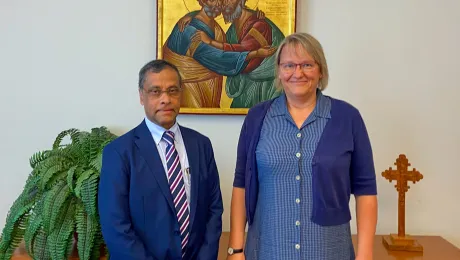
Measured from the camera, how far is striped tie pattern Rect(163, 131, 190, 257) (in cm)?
154

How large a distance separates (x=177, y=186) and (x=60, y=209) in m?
0.58

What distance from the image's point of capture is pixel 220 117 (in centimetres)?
231

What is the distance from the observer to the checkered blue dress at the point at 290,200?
A: 1.43 metres

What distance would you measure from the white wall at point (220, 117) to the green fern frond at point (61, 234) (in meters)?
0.66

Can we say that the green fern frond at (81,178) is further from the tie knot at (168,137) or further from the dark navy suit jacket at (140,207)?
the tie knot at (168,137)

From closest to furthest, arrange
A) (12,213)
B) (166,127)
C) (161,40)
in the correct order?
(166,127)
(12,213)
(161,40)

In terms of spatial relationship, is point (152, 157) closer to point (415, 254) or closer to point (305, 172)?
point (305, 172)

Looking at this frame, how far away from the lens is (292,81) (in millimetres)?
1471

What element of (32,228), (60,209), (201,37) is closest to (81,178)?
(60,209)

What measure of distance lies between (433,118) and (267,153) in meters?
1.31

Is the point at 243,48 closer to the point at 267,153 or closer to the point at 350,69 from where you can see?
the point at 350,69

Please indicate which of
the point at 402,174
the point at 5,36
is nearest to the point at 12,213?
the point at 5,36

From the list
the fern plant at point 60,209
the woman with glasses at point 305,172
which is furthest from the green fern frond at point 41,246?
the woman with glasses at point 305,172

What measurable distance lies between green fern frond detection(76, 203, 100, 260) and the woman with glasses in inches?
24.5
